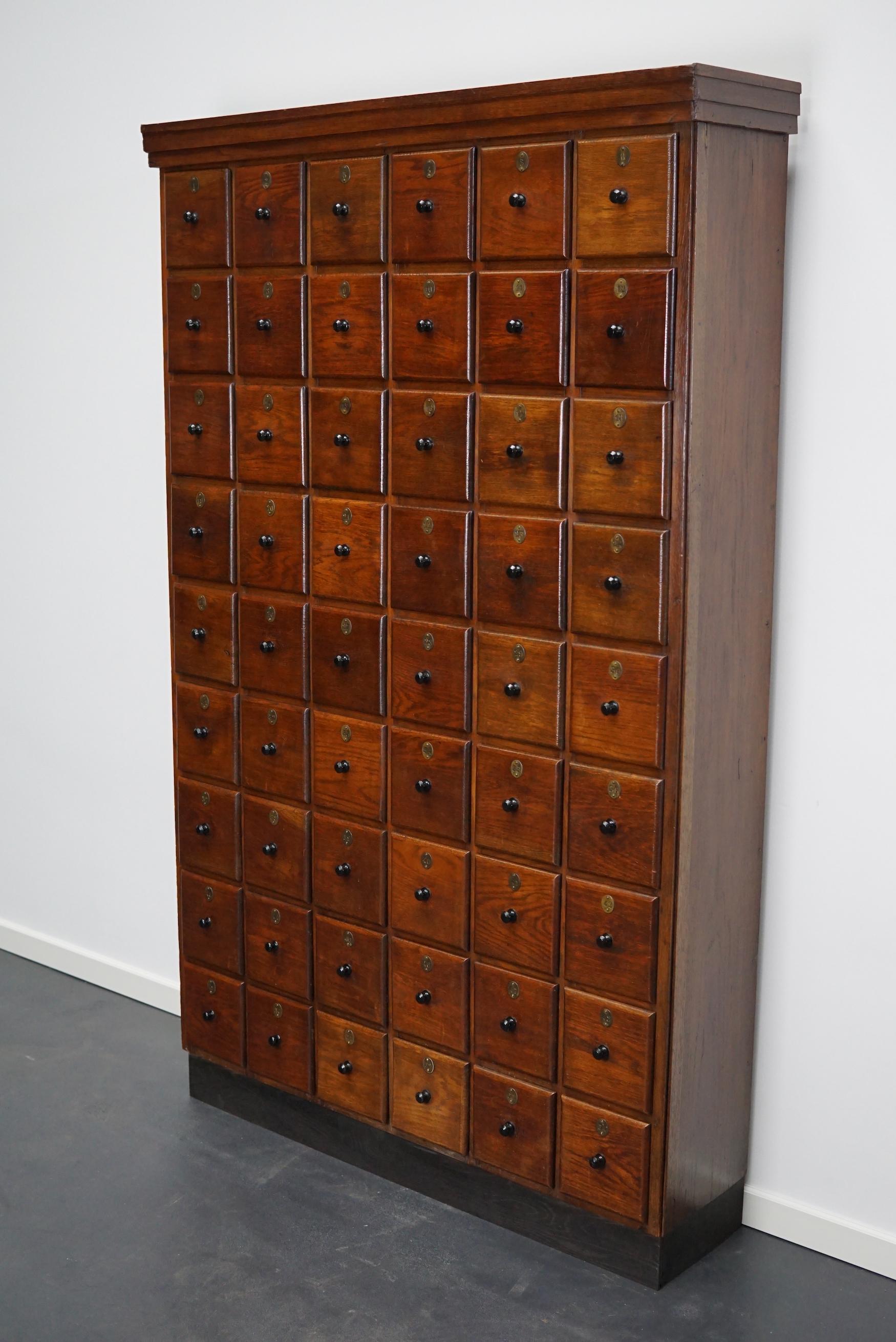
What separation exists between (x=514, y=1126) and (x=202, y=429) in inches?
65.5

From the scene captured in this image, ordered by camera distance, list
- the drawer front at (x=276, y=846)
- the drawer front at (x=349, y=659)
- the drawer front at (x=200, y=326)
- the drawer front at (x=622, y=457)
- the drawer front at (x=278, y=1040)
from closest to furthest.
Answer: the drawer front at (x=622, y=457) → the drawer front at (x=349, y=659) → the drawer front at (x=200, y=326) → the drawer front at (x=276, y=846) → the drawer front at (x=278, y=1040)

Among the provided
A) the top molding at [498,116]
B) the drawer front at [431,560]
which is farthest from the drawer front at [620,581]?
the top molding at [498,116]

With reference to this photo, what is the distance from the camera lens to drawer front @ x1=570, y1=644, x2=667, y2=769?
2773 millimetres

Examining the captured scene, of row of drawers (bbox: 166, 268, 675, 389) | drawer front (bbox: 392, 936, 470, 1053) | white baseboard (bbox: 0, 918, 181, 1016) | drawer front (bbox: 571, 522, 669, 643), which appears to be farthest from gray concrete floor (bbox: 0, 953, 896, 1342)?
row of drawers (bbox: 166, 268, 675, 389)


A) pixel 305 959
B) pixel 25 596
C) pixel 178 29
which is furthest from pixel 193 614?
pixel 178 29

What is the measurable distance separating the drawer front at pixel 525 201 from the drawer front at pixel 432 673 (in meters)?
0.75

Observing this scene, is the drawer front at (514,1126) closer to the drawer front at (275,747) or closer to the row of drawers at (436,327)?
the drawer front at (275,747)

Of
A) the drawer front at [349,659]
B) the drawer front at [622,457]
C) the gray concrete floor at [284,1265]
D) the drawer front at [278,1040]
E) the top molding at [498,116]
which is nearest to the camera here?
the top molding at [498,116]

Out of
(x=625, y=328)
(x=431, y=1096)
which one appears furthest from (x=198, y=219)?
(x=431, y=1096)

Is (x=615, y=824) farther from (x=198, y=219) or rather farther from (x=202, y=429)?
(x=198, y=219)

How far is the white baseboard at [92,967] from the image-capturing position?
435 centimetres

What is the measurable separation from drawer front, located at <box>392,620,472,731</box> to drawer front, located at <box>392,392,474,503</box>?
272 mm

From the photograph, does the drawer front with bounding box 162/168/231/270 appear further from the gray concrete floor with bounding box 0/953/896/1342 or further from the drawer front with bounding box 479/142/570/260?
the gray concrete floor with bounding box 0/953/896/1342

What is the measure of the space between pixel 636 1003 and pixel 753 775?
52 cm
